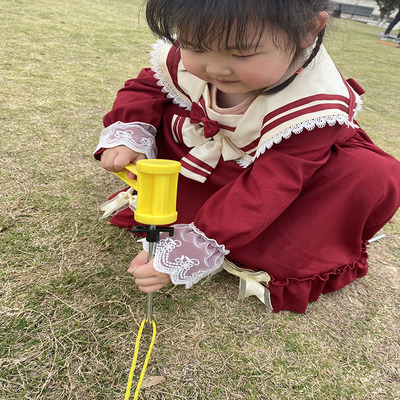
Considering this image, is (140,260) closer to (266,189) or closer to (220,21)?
(266,189)

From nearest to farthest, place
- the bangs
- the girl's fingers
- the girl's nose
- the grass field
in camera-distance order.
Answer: the bangs, the girl's nose, the grass field, the girl's fingers

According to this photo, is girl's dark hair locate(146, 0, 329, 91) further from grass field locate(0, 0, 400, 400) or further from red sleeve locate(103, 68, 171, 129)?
red sleeve locate(103, 68, 171, 129)

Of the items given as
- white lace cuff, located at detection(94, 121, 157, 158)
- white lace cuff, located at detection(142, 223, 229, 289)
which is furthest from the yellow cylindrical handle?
white lace cuff, located at detection(94, 121, 157, 158)

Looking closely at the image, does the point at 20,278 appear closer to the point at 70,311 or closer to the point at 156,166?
the point at 70,311

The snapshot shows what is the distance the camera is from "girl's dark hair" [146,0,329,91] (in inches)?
26.0

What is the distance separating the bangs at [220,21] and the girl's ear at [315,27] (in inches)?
3.6

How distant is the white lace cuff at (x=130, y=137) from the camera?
1.13 meters

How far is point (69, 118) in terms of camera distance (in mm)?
2023

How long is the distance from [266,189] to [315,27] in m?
0.36

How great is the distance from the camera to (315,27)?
2.59 feet

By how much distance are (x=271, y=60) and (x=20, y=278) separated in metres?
0.85

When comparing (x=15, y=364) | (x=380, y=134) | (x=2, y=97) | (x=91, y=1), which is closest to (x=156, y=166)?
(x=15, y=364)

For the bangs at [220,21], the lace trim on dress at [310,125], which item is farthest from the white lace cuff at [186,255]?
the bangs at [220,21]

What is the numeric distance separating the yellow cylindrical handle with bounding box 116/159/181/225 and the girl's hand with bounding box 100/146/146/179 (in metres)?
0.28
